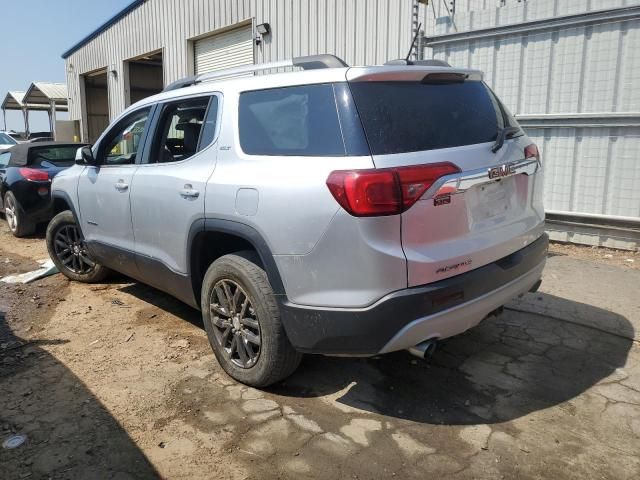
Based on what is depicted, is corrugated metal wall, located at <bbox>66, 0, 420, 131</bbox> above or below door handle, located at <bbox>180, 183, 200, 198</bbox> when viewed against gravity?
above

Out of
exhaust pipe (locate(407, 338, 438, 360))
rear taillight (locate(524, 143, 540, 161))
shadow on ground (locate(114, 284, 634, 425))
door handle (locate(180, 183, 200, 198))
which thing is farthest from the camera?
door handle (locate(180, 183, 200, 198))

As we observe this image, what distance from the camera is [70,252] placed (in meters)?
5.62

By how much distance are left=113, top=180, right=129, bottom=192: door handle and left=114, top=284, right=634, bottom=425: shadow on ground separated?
6.51 ft

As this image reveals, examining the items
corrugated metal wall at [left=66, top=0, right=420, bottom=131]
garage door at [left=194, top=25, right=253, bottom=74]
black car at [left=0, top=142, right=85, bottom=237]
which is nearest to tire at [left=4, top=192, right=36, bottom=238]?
black car at [left=0, top=142, right=85, bottom=237]

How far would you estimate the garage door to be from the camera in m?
12.0

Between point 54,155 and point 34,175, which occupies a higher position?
point 54,155

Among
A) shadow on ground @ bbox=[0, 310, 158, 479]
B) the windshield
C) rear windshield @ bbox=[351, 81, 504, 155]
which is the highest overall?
rear windshield @ bbox=[351, 81, 504, 155]

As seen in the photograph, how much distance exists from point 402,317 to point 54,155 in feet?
25.2

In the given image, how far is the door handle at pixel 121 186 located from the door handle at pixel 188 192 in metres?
0.90

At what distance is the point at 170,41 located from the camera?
1439cm

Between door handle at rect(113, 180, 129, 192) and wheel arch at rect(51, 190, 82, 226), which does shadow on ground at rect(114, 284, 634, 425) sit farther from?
wheel arch at rect(51, 190, 82, 226)

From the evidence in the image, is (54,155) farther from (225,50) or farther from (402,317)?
(402,317)

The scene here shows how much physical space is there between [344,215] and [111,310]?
3.17 m

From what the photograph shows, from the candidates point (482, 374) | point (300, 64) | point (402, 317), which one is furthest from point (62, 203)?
point (482, 374)
